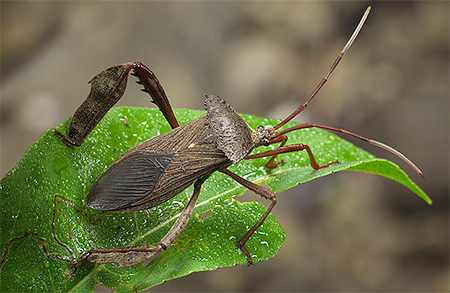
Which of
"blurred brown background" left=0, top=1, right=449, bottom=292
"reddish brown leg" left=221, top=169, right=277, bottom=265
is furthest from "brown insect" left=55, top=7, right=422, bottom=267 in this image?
"blurred brown background" left=0, top=1, right=449, bottom=292

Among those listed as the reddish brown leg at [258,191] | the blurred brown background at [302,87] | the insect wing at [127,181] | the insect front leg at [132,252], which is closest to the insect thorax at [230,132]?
the reddish brown leg at [258,191]

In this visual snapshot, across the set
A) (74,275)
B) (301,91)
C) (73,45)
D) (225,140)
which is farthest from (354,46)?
(74,275)

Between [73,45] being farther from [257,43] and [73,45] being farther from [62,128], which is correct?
[62,128]

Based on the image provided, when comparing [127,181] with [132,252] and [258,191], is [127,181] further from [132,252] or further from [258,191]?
[258,191]

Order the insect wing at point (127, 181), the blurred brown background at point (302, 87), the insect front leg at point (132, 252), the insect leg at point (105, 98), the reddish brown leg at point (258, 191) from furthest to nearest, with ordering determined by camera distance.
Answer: the blurred brown background at point (302, 87), the reddish brown leg at point (258, 191), the insect leg at point (105, 98), the insect wing at point (127, 181), the insect front leg at point (132, 252)

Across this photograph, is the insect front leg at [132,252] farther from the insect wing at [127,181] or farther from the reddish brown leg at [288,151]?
the reddish brown leg at [288,151]

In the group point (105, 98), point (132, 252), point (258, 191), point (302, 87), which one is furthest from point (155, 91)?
point (302, 87)
